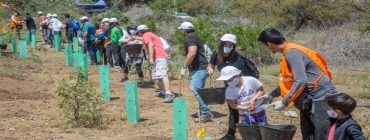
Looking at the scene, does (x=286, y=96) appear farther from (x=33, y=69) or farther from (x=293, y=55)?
(x=33, y=69)

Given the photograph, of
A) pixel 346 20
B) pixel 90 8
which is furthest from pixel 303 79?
pixel 90 8

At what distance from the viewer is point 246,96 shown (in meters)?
6.51

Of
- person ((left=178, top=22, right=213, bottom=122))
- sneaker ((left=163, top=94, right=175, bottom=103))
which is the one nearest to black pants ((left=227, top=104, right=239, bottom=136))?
person ((left=178, top=22, right=213, bottom=122))

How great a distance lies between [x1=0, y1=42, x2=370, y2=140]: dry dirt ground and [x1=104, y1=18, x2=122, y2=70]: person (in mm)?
541

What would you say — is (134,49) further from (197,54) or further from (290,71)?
(290,71)

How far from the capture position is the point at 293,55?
17.9 feet

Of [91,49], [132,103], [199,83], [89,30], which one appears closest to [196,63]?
[199,83]

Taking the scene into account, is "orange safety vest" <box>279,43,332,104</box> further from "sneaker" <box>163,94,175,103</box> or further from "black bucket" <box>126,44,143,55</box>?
"black bucket" <box>126,44,143,55</box>

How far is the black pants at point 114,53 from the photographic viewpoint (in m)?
15.0

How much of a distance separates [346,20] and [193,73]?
24.0 meters

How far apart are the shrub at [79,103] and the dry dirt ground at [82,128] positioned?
0.52 feet

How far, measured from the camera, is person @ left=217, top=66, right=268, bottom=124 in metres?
6.41

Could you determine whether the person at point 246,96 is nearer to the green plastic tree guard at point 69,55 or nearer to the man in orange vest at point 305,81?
the man in orange vest at point 305,81

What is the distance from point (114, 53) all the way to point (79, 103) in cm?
638
